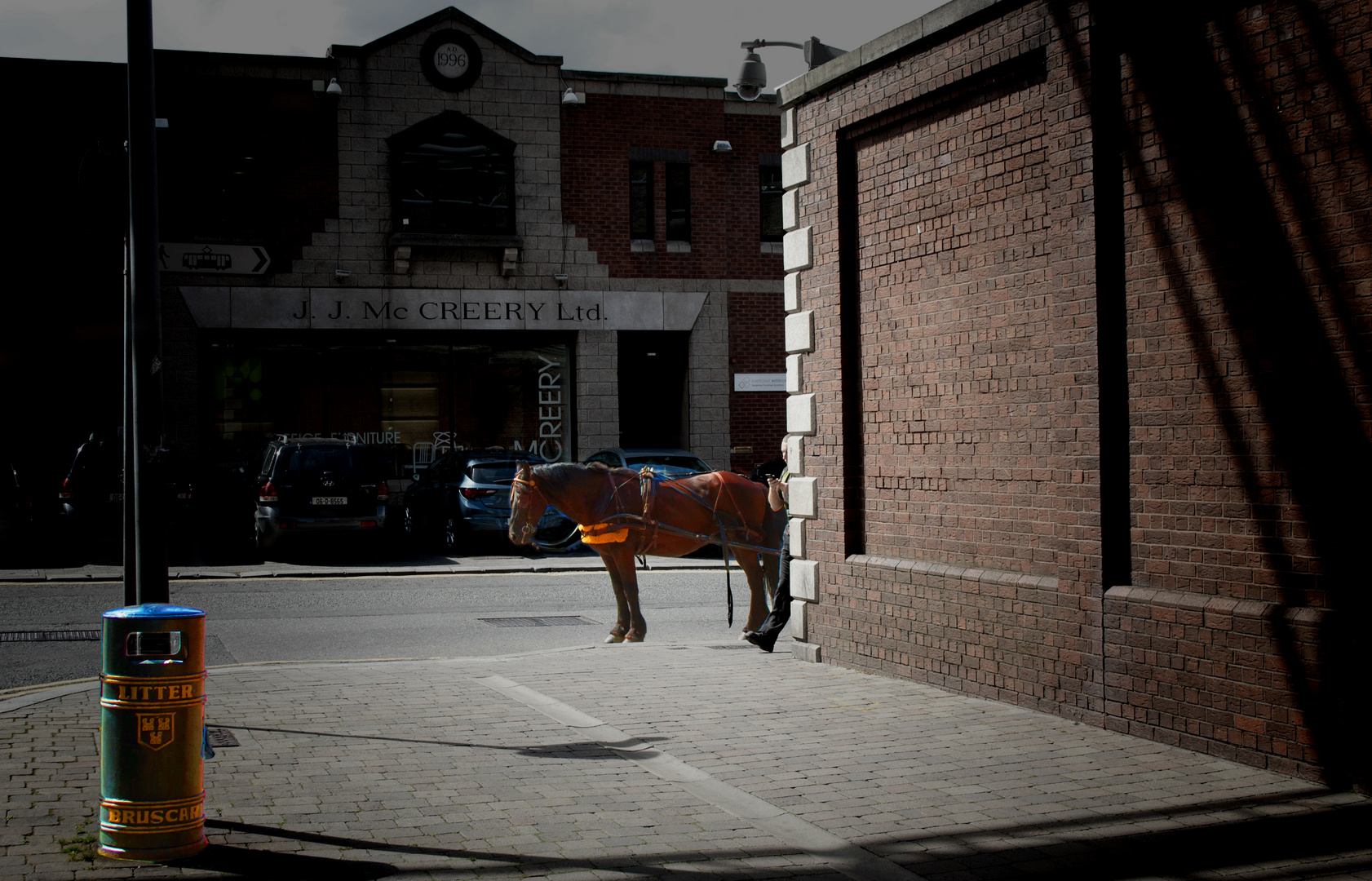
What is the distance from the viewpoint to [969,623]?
8.26 metres

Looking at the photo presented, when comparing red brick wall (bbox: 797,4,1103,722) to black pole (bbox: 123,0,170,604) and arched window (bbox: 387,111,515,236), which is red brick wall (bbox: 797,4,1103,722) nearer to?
black pole (bbox: 123,0,170,604)

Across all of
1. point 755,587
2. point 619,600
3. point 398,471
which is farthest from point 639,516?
point 398,471

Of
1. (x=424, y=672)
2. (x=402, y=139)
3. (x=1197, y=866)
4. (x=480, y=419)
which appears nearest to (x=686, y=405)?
(x=480, y=419)

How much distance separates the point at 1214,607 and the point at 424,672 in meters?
5.97

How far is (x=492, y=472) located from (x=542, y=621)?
7.16 metres

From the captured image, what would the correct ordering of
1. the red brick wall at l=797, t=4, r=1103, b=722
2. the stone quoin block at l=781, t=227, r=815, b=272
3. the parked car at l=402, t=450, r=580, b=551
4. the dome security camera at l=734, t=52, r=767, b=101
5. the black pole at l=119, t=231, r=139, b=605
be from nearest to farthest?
the black pole at l=119, t=231, r=139, b=605 < the red brick wall at l=797, t=4, r=1103, b=722 < the stone quoin block at l=781, t=227, r=815, b=272 < the dome security camera at l=734, t=52, r=767, b=101 < the parked car at l=402, t=450, r=580, b=551

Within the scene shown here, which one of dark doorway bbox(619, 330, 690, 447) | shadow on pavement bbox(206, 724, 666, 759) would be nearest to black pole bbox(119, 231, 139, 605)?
shadow on pavement bbox(206, 724, 666, 759)

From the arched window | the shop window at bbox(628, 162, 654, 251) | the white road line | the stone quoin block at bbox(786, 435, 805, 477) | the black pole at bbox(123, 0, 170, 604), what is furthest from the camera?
the shop window at bbox(628, 162, 654, 251)

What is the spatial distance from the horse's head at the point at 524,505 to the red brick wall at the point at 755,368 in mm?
16737

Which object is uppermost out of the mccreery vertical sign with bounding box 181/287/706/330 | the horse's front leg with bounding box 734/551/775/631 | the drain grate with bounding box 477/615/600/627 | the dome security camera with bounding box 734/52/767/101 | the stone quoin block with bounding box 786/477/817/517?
the dome security camera with bounding box 734/52/767/101

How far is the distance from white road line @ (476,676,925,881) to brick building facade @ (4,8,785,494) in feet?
61.1

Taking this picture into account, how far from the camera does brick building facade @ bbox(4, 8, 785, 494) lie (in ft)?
79.8

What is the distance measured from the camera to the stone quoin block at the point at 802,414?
9.98 meters

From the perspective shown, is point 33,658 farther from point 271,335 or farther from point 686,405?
point 686,405
